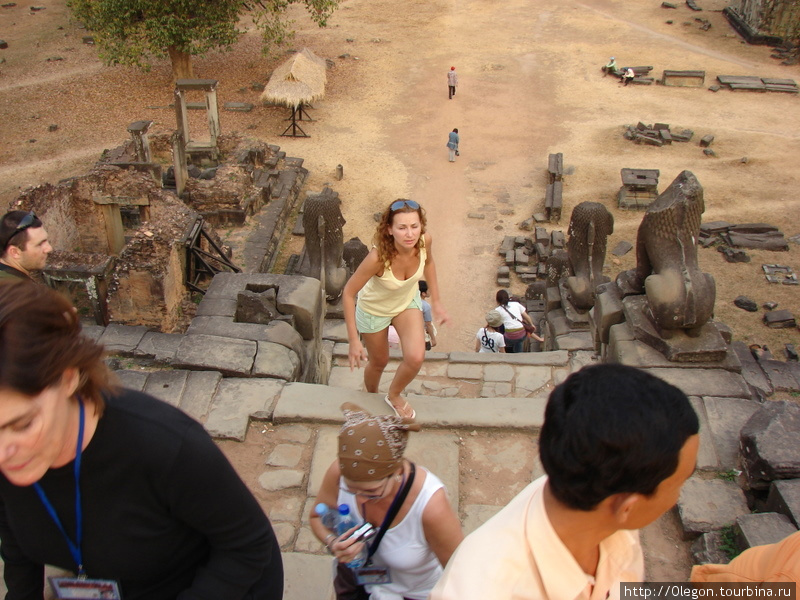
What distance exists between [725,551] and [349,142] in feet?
44.3

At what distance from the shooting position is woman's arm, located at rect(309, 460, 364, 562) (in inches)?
95.7

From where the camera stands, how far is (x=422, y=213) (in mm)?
4371

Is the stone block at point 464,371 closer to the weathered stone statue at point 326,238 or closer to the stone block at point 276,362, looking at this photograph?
the stone block at point 276,362

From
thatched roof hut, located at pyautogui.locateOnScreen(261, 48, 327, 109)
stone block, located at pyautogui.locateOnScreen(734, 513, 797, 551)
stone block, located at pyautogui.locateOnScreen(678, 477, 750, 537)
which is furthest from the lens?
thatched roof hut, located at pyautogui.locateOnScreen(261, 48, 327, 109)

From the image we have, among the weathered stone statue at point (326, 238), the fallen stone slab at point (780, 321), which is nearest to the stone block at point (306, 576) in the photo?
the weathered stone statue at point (326, 238)

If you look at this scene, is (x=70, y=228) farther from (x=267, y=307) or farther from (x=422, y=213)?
(x=422, y=213)

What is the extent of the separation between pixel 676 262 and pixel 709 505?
7.14 ft

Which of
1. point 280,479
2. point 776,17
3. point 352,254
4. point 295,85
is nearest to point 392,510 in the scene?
point 280,479

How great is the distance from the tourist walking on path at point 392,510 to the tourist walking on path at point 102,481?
441 millimetres

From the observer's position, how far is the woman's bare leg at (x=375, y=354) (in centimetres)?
470

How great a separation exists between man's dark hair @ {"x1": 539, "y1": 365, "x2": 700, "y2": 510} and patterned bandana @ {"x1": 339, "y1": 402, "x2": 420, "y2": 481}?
844 mm

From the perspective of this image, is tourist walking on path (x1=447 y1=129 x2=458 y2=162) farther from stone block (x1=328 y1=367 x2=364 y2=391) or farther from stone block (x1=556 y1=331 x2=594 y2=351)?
stone block (x1=328 y1=367 x2=364 y2=391)

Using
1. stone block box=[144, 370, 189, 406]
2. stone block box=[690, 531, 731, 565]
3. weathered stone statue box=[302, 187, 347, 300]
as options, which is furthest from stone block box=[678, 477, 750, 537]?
weathered stone statue box=[302, 187, 347, 300]

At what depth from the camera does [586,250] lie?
8.26 m
